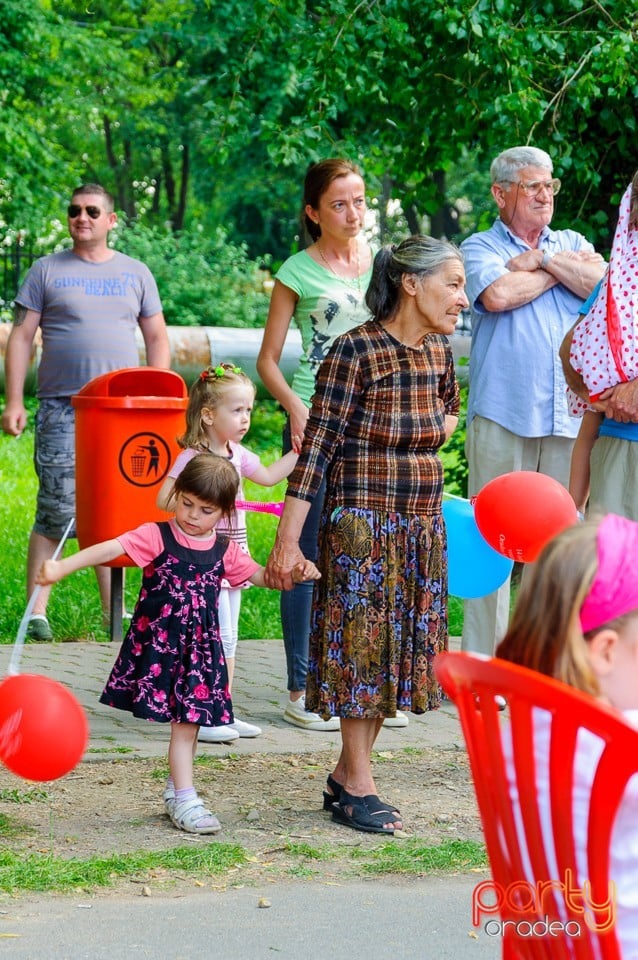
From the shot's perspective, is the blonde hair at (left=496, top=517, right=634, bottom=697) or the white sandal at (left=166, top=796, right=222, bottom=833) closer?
the blonde hair at (left=496, top=517, right=634, bottom=697)

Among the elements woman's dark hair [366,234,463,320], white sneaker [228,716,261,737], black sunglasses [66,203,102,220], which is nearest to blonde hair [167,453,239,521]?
woman's dark hair [366,234,463,320]

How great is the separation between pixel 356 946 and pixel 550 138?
5.69 meters

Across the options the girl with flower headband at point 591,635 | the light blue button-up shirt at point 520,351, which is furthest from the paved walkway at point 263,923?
the light blue button-up shirt at point 520,351

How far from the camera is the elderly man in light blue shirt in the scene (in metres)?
6.27

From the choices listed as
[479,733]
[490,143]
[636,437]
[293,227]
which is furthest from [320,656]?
[293,227]

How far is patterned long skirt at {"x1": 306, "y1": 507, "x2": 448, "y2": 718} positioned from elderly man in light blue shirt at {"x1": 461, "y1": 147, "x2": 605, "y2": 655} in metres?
1.69

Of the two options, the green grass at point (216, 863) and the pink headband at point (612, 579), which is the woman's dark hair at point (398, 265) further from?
the pink headband at point (612, 579)

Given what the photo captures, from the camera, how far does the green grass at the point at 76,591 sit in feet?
26.4

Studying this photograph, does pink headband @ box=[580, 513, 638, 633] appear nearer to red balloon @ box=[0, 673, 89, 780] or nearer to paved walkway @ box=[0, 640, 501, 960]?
red balloon @ box=[0, 673, 89, 780]

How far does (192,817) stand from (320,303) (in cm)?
225

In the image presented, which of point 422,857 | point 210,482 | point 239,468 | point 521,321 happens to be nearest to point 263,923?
point 422,857

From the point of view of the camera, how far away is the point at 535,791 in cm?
197

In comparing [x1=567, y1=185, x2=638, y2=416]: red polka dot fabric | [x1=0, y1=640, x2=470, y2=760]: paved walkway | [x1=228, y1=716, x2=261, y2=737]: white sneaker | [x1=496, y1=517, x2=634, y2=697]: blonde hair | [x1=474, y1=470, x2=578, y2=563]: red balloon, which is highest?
[x1=567, y1=185, x2=638, y2=416]: red polka dot fabric

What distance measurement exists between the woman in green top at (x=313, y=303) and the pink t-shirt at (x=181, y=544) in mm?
1047
